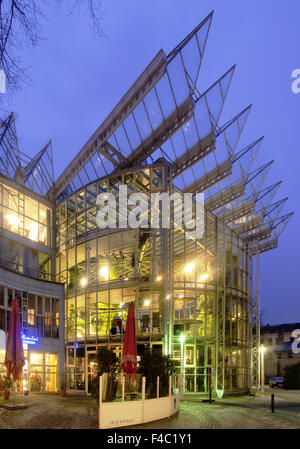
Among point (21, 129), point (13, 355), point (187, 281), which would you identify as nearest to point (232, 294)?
point (187, 281)

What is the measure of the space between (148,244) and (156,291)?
2697 mm

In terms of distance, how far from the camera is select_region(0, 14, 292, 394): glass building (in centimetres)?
2477

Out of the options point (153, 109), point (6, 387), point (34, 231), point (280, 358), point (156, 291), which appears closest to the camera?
point (6, 387)

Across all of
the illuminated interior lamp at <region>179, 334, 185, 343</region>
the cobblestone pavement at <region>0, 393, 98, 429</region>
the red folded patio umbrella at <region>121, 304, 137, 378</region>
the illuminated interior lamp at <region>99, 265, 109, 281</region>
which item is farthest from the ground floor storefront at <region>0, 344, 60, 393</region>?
the red folded patio umbrella at <region>121, 304, 137, 378</region>

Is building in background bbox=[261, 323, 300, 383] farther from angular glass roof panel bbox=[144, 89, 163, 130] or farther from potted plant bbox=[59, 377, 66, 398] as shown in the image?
angular glass roof panel bbox=[144, 89, 163, 130]

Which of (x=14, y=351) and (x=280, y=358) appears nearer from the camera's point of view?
(x=14, y=351)

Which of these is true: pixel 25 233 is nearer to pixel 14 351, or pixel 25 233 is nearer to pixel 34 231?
pixel 34 231

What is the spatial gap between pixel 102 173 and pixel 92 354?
39.1 ft

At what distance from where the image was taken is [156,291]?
25.8 m

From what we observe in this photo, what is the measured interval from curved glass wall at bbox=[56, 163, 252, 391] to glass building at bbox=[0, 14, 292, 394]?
0.21ft

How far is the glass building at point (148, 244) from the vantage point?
975 inches

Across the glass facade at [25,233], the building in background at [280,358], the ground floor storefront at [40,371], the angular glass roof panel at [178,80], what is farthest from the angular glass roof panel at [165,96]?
the building in background at [280,358]

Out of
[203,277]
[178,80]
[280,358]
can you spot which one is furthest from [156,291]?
[280,358]
